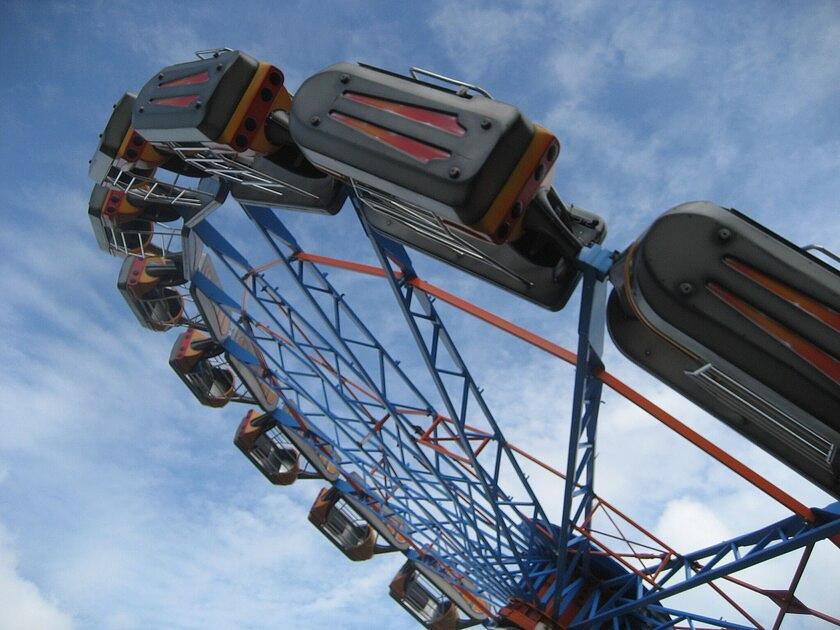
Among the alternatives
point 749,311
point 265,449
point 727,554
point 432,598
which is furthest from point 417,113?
point 432,598

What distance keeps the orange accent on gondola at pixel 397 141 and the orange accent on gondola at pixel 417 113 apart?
219mm

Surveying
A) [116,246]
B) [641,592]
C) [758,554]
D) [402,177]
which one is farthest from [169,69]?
[641,592]

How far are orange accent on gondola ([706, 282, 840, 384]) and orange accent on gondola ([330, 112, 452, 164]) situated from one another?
10.0 ft

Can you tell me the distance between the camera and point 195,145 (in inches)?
410

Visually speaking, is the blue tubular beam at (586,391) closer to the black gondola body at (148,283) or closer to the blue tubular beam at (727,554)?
the blue tubular beam at (727,554)

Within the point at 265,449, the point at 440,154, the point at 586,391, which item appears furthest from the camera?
the point at 265,449

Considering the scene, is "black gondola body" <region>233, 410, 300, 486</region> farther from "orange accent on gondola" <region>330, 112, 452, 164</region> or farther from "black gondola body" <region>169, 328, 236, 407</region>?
"orange accent on gondola" <region>330, 112, 452, 164</region>

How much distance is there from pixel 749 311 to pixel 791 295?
39cm

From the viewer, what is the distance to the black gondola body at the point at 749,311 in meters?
6.48

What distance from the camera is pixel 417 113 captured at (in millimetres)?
7539

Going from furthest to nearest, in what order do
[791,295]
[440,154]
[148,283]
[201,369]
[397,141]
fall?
[201,369], [148,283], [397,141], [440,154], [791,295]

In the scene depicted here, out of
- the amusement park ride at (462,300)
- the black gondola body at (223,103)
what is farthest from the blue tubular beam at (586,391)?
the black gondola body at (223,103)

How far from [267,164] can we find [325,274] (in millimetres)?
4514

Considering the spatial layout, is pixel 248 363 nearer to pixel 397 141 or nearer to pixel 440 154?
pixel 397 141
